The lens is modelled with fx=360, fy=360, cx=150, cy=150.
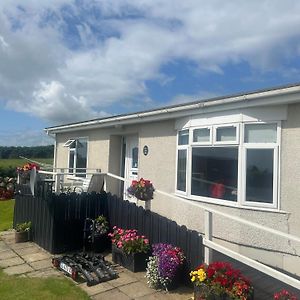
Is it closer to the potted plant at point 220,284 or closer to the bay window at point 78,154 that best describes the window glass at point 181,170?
the potted plant at point 220,284

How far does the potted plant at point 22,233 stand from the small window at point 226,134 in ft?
16.9

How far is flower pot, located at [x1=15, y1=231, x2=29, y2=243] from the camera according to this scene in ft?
28.7

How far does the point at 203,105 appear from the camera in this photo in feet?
23.9

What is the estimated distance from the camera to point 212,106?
23.5 feet

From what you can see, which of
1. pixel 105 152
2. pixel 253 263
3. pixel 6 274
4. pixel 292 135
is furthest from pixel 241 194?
pixel 105 152

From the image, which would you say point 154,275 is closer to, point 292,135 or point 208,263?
point 208,263

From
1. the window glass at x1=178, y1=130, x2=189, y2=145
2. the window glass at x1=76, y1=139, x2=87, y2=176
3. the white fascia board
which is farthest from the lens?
the window glass at x1=76, y1=139, x2=87, y2=176

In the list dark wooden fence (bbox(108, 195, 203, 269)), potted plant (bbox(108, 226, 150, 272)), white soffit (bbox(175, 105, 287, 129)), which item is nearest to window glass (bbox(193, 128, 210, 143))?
white soffit (bbox(175, 105, 287, 129))

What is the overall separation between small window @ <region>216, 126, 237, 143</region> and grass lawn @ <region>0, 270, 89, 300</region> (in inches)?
151

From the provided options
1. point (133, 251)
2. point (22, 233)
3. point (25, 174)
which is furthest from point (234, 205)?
point (25, 174)

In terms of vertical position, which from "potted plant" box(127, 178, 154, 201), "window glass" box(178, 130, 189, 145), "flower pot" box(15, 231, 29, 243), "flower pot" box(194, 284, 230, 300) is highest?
"window glass" box(178, 130, 189, 145)

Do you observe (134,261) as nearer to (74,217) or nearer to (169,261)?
(169,261)

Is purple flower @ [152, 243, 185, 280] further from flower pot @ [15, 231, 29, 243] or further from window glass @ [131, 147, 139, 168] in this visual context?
window glass @ [131, 147, 139, 168]

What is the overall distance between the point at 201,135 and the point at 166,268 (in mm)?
3120
